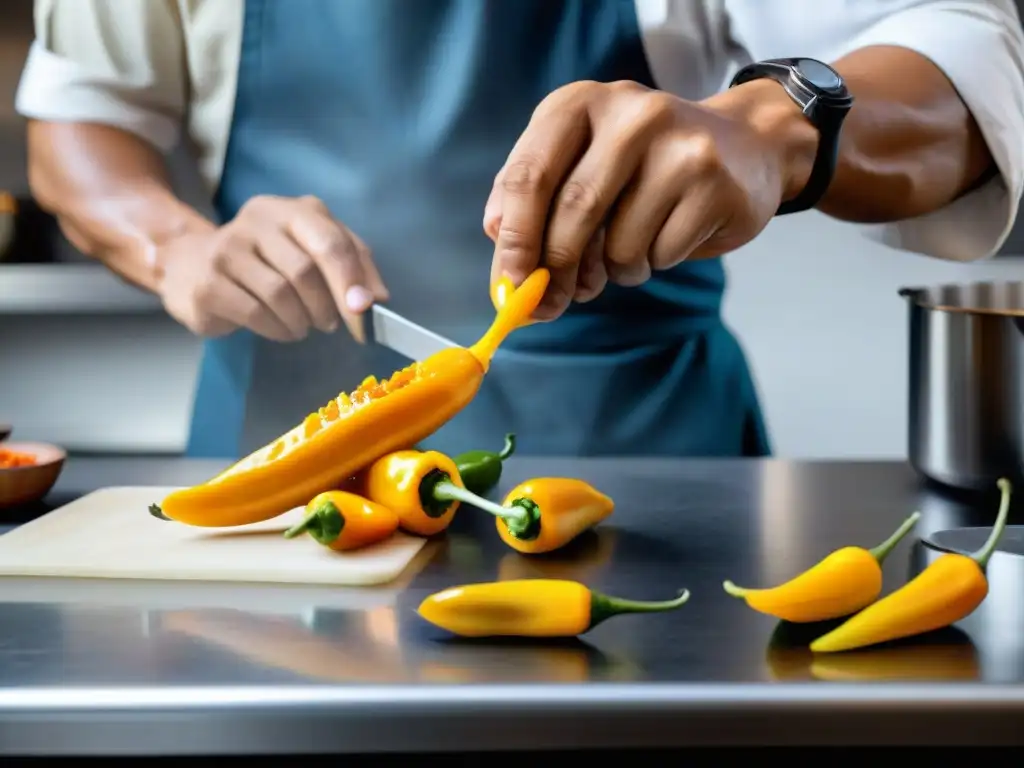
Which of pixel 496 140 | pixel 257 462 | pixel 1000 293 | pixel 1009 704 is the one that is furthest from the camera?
pixel 496 140

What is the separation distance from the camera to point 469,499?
69 centimetres

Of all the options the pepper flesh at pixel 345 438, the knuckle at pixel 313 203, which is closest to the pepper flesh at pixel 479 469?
the pepper flesh at pixel 345 438

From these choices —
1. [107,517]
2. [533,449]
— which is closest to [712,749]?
[107,517]

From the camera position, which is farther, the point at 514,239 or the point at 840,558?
the point at 514,239

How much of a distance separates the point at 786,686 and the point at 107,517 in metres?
0.52

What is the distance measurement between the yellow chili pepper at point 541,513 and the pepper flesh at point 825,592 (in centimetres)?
16

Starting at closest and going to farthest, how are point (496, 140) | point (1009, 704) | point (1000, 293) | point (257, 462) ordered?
point (1009, 704)
point (257, 462)
point (1000, 293)
point (496, 140)

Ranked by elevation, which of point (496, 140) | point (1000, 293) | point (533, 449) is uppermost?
point (496, 140)

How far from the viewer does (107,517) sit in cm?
80

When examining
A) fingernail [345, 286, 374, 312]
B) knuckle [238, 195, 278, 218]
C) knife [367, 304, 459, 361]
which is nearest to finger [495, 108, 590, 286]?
knife [367, 304, 459, 361]

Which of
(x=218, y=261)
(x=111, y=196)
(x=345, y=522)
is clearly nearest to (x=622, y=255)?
(x=345, y=522)

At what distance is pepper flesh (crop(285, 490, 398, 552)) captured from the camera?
0.66 m

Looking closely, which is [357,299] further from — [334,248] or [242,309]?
[242,309]

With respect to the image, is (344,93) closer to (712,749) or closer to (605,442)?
(605,442)
